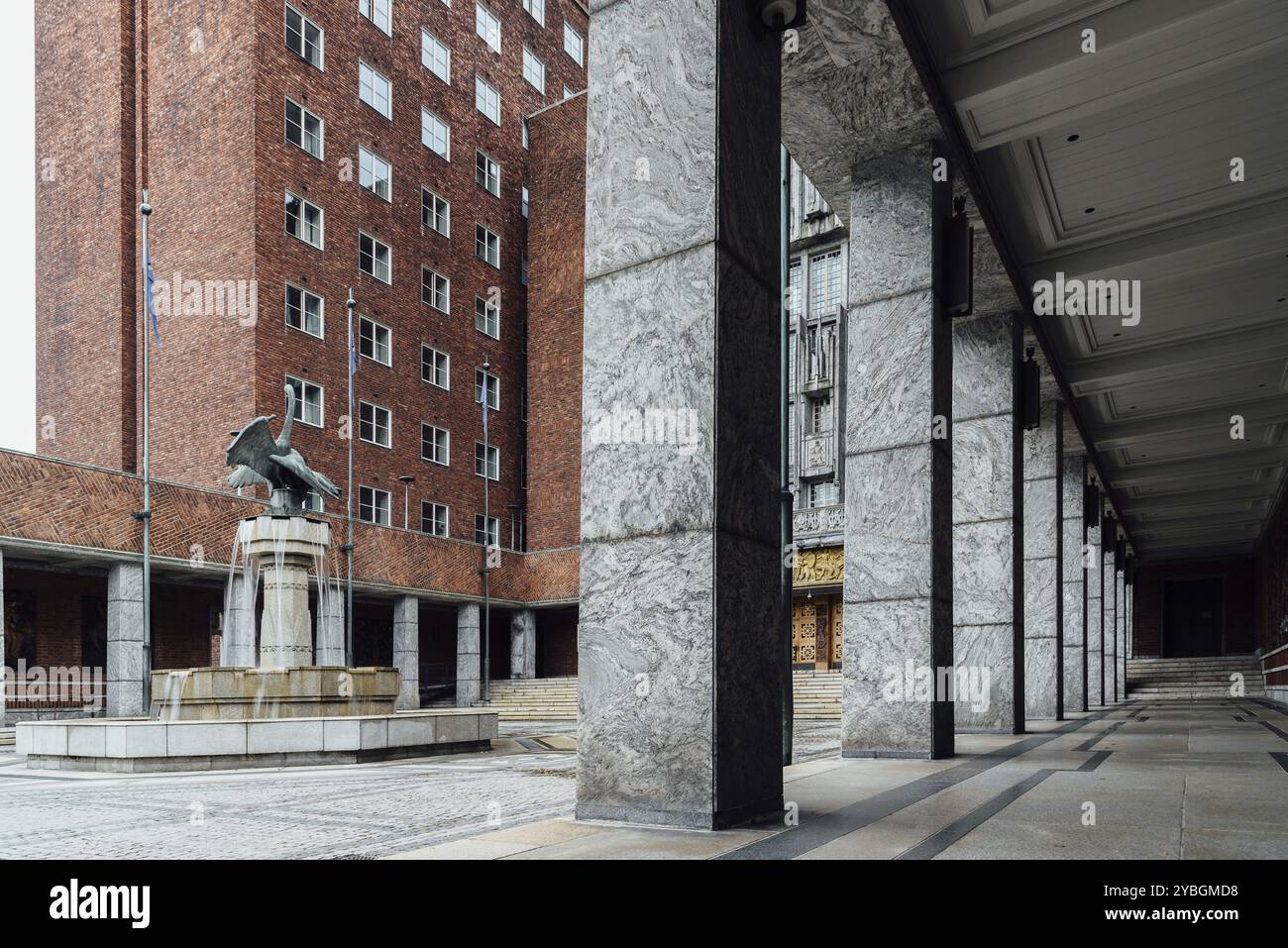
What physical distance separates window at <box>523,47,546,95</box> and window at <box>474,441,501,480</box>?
17.5 metres

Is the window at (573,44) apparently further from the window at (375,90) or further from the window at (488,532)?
the window at (488,532)

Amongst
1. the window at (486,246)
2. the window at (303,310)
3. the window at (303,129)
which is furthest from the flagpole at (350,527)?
the window at (486,246)

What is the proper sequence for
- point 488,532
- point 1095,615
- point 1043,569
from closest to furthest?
point 1043,569 < point 1095,615 < point 488,532

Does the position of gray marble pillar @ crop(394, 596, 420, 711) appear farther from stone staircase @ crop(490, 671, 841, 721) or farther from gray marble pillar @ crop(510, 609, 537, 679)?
gray marble pillar @ crop(510, 609, 537, 679)

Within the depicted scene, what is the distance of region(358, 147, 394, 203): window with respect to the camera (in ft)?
124

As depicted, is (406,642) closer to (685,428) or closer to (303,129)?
(303,129)

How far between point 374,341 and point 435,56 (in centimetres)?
1271

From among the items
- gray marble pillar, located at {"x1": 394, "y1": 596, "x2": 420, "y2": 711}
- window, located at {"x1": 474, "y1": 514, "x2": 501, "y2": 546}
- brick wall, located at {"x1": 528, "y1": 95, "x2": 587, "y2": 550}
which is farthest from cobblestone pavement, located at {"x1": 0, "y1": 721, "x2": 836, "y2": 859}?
brick wall, located at {"x1": 528, "y1": 95, "x2": 587, "y2": 550}

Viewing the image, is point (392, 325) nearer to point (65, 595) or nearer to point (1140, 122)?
point (65, 595)

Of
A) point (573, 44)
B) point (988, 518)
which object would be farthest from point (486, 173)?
point (988, 518)

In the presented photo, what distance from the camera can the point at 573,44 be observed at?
5216 centimetres
